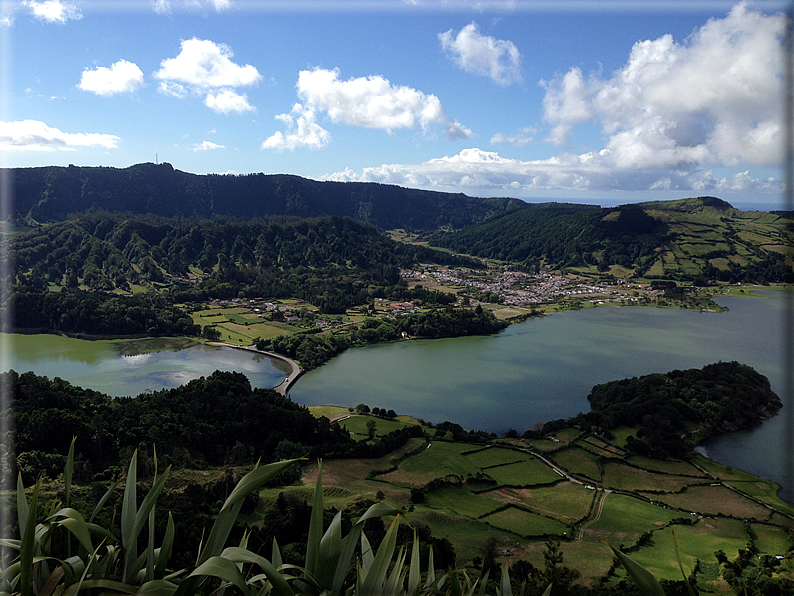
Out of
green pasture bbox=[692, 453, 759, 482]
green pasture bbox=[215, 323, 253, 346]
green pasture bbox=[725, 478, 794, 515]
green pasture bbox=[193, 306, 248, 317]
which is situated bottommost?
green pasture bbox=[725, 478, 794, 515]

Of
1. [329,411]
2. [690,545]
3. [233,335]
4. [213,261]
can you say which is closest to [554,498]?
[690,545]

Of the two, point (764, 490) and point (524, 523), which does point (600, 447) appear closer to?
point (764, 490)

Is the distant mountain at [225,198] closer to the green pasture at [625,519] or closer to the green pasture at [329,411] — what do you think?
the green pasture at [329,411]

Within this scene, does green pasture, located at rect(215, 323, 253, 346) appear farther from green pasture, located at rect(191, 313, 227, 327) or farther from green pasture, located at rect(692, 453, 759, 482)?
green pasture, located at rect(692, 453, 759, 482)

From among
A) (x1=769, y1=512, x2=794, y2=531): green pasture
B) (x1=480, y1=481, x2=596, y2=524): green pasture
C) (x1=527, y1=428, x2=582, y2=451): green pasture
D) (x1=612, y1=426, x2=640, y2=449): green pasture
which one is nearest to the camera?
(x1=769, y1=512, x2=794, y2=531): green pasture

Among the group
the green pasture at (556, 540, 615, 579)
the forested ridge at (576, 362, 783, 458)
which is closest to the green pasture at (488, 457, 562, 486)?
the green pasture at (556, 540, 615, 579)

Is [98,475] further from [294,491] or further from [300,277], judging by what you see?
[300,277]

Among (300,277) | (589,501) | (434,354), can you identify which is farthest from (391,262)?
(589,501)
